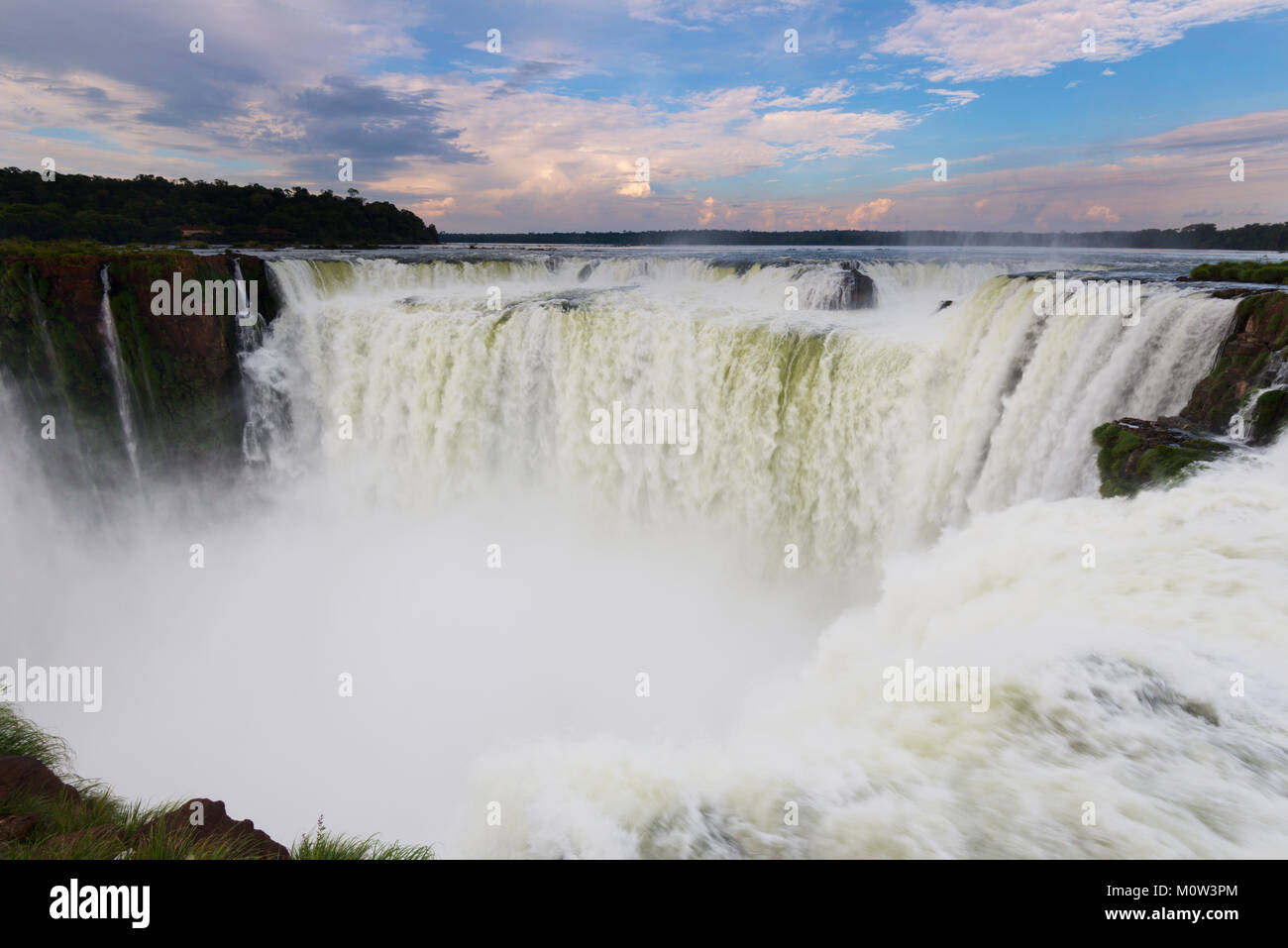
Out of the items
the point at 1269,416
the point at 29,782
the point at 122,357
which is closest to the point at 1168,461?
the point at 1269,416

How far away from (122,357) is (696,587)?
16891mm

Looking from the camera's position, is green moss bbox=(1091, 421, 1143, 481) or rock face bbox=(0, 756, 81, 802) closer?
rock face bbox=(0, 756, 81, 802)

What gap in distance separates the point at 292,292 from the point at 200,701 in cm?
1212

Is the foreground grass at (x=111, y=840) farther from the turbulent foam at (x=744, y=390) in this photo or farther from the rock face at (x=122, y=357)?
the rock face at (x=122, y=357)

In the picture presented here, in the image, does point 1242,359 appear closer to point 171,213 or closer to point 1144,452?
point 1144,452

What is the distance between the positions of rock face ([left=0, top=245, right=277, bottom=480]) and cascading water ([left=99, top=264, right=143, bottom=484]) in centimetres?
9

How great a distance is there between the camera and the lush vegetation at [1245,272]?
12.1m

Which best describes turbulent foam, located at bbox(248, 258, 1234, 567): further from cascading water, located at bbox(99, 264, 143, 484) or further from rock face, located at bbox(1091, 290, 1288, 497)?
cascading water, located at bbox(99, 264, 143, 484)

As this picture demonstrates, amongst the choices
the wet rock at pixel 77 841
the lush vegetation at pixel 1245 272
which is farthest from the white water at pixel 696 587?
the lush vegetation at pixel 1245 272

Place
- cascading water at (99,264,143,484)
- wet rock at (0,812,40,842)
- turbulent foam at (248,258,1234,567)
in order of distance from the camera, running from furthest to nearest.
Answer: cascading water at (99,264,143,484) < turbulent foam at (248,258,1234,567) < wet rock at (0,812,40,842)

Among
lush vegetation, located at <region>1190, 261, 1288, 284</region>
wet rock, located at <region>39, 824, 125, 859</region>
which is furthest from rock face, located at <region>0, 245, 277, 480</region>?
lush vegetation, located at <region>1190, 261, 1288, 284</region>

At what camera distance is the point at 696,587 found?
15055 mm

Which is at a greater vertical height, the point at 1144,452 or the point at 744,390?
the point at 744,390

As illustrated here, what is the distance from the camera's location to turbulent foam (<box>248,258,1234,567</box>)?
9.34 metres
